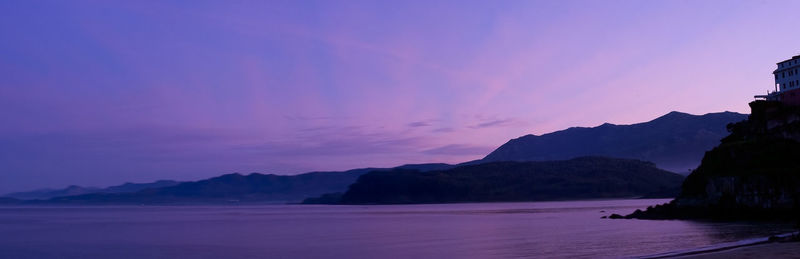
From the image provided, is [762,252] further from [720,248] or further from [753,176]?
[753,176]

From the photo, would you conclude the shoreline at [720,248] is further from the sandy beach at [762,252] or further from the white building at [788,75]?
the white building at [788,75]

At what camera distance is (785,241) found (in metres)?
42.9

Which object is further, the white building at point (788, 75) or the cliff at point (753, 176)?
the white building at point (788, 75)

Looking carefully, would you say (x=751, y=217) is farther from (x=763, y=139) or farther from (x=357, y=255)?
(x=357, y=255)

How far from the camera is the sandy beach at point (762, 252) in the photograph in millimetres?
36281

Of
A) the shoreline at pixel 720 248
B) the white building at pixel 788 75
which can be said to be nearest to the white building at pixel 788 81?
the white building at pixel 788 75

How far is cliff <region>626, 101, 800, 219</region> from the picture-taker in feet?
226

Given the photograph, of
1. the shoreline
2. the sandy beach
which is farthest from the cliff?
the sandy beach

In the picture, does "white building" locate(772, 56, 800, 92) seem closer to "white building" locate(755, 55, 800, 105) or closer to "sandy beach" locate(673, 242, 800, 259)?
"white building" locate(755, 55, 800, 105)

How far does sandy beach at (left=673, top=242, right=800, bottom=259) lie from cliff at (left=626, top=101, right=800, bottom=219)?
30044 millimetres

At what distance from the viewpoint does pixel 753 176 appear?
70.8 metres

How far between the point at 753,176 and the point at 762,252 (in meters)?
36.5

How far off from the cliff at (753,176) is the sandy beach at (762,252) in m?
30.0

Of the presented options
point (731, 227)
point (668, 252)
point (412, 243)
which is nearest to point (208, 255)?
point (412, 243)
